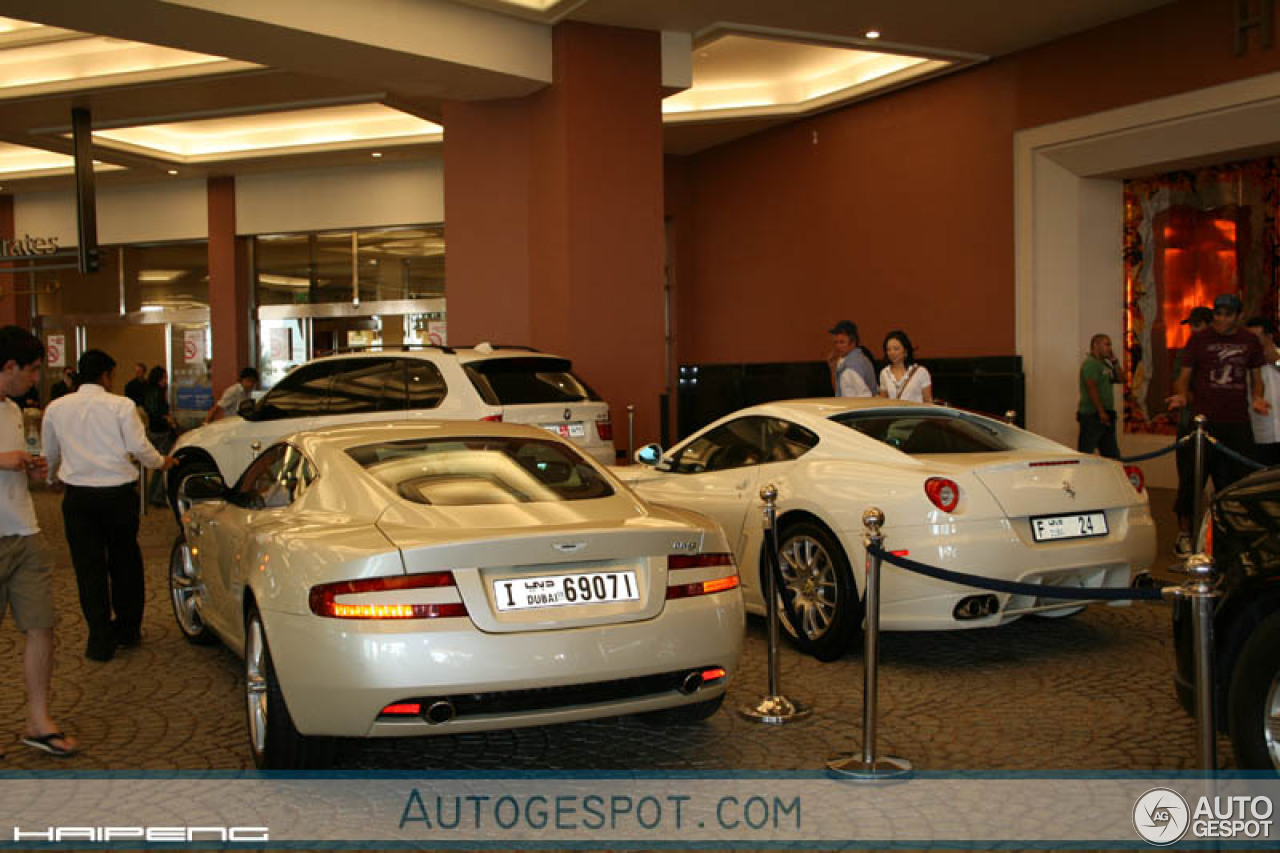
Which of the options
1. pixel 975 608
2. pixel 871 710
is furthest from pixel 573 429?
pixel 871 710

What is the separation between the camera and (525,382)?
9.88m

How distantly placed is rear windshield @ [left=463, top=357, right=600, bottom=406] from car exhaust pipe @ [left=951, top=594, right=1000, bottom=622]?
15.9 feet

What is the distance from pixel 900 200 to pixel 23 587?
13.7m

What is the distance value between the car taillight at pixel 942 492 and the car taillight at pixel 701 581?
1.60m

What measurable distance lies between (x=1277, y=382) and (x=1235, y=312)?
2.06 ft

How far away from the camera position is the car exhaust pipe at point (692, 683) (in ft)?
13.8

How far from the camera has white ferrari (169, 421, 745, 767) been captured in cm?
383

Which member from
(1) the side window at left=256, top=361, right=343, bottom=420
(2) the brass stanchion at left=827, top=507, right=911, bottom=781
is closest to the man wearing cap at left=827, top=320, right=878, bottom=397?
(1) the side window at left=256, top=361, right=343, bottom=420

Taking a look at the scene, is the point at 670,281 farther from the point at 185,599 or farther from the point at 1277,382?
the point at 185,599

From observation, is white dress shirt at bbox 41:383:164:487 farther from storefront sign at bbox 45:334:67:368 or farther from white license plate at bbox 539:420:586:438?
storefront sign at bbox 45:334:67:368

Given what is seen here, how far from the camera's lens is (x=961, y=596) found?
18.4 feet

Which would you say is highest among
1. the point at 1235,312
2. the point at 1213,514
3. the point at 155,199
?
the point at 155,199

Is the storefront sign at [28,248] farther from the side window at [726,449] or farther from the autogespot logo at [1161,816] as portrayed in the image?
the autogespot logo at [1161,816]

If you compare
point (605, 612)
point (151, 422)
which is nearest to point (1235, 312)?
point (605, 612)
